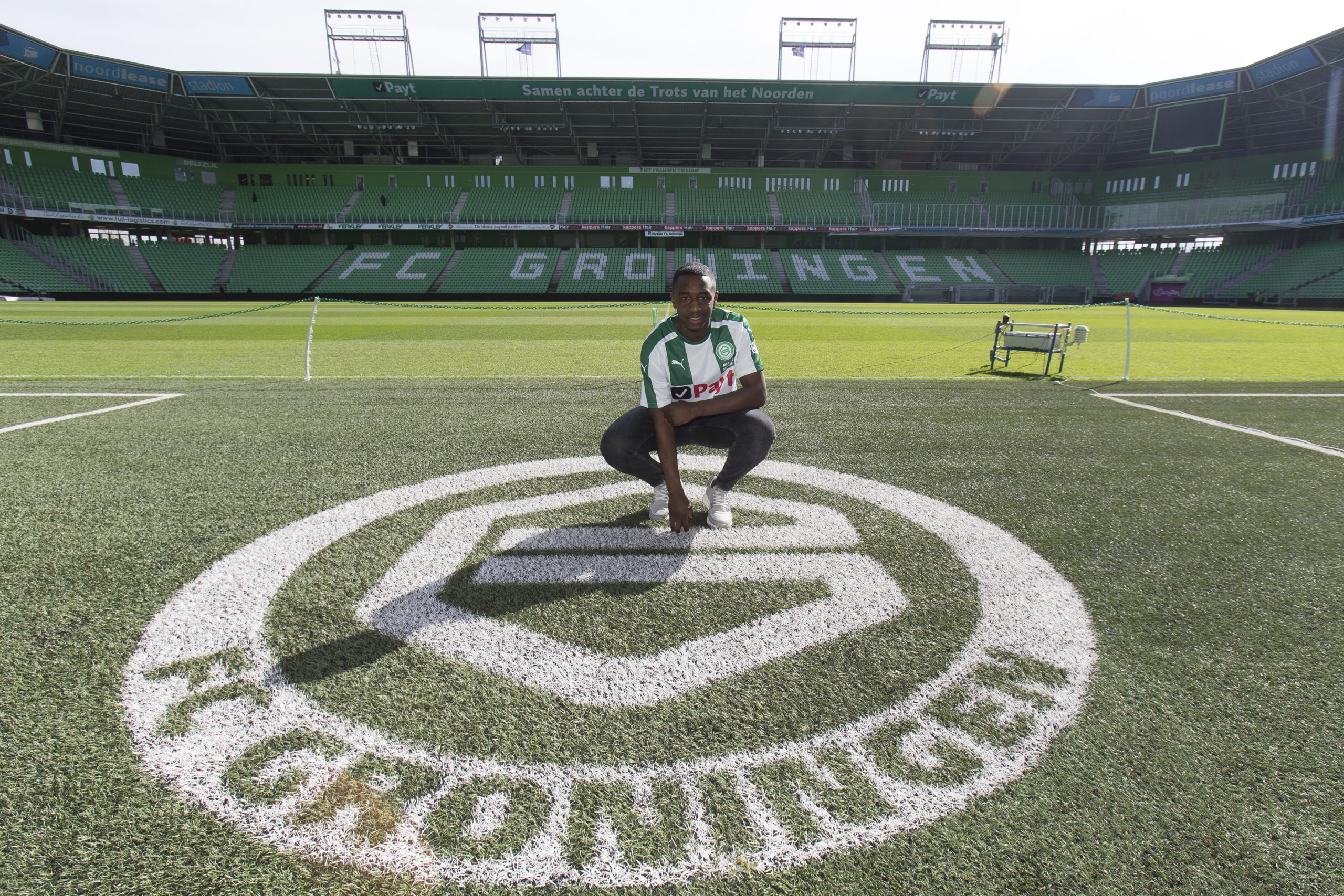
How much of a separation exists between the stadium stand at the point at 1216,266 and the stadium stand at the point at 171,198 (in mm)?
66176

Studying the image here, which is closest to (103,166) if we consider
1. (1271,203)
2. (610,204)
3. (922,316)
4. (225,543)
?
(610,204)

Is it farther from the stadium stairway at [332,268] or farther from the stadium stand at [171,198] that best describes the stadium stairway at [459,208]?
the stadium stand at [171,198]

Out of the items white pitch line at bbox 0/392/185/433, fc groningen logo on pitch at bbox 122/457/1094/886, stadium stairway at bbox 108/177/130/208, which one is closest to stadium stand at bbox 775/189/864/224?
stadium stairway at bbox 108/177/130/208

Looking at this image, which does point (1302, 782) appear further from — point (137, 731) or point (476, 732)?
point (137, 731)

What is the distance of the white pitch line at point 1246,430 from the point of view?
5.56 metres

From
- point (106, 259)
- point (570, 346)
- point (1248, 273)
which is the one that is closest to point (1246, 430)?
point (570, 346)

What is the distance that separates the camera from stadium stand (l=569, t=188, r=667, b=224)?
46.8 meters

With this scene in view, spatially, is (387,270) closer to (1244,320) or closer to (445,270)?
(445,270)

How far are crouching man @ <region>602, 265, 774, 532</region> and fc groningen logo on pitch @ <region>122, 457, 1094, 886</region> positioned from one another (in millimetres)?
385

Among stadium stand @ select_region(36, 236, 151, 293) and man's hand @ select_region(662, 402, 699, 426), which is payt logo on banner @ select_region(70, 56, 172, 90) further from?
man's hand @ select_region(662, 402, 699, 426)

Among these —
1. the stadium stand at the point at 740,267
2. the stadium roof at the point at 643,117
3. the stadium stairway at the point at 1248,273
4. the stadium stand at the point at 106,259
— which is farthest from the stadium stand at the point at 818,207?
the stadium stand at the point at 106,259

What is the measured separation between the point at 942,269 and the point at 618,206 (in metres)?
23.2

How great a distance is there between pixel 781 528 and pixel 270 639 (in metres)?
2.56

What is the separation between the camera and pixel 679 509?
365 centimetres
